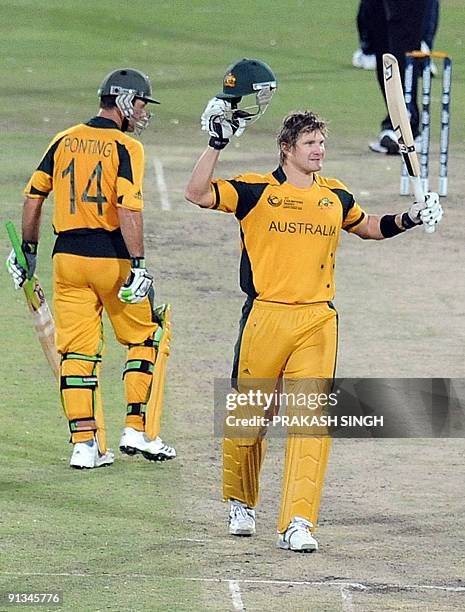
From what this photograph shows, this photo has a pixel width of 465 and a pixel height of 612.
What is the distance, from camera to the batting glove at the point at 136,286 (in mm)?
9414

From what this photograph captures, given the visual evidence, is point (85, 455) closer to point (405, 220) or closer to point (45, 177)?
point (45, 177)

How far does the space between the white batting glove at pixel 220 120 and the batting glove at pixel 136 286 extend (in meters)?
1.36

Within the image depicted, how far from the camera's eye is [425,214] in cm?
855

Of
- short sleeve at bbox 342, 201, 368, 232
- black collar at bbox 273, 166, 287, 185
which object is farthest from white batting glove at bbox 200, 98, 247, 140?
short sleeve at bbox 342, 201, 368, 232

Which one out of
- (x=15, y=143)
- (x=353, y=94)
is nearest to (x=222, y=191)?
(x=15, y=143)

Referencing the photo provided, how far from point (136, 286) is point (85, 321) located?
1.31ft

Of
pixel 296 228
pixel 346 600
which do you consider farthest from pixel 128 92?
pixel 346 600

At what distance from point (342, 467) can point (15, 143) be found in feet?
37.4

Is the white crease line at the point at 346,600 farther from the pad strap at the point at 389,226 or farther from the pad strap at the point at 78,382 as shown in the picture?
the pad strap at the point at 78,382

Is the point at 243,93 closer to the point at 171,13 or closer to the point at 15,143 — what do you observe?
the point at 15,143

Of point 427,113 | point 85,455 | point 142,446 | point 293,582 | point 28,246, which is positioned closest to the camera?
point 293,582

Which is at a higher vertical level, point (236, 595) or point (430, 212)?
point (430, 212)

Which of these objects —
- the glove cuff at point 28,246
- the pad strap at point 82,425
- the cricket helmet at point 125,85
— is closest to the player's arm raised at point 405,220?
the cricket helmet at point 125,85

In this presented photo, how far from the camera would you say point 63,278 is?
964 cm
